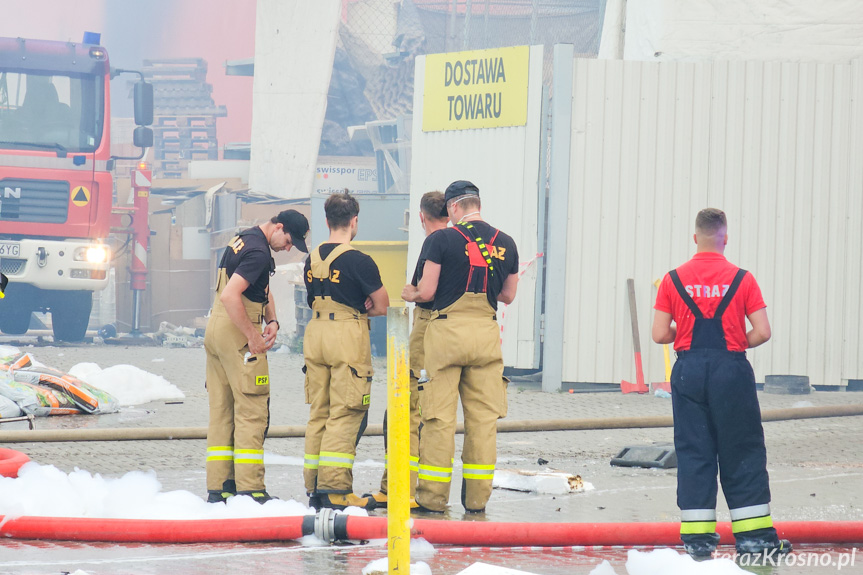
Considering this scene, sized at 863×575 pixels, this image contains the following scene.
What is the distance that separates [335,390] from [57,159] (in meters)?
11.1

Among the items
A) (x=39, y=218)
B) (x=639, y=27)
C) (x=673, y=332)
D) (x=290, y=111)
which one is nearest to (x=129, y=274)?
(x=39, y=218)

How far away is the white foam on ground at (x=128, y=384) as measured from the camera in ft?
34.5

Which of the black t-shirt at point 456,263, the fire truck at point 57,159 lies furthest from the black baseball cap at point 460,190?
the fire truck at point 57,159

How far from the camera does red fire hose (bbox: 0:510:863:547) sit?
179 inches

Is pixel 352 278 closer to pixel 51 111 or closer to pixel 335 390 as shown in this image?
pixel 335 390

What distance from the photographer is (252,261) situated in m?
5.61

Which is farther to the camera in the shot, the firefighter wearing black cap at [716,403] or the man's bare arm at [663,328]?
the man's bare arm at [663,328]

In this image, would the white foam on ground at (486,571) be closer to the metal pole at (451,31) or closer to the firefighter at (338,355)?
the firefighter at (338,355)

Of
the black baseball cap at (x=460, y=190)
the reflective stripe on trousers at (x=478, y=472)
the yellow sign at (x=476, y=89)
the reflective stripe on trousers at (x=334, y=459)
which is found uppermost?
the yellow sign at (x=476, y=89)

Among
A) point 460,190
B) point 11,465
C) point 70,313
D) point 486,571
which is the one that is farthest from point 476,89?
point 486,571

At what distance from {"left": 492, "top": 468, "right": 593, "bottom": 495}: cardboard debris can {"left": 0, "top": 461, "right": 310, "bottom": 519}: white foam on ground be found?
1.40 m

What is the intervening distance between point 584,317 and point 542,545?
23.0 feet

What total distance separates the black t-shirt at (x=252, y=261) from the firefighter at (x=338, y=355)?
238mm

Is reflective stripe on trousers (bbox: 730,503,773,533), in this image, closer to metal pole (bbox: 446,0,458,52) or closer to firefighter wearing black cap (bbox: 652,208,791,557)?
firefighter wearing black cap (bbox: 652,208,791,557)
